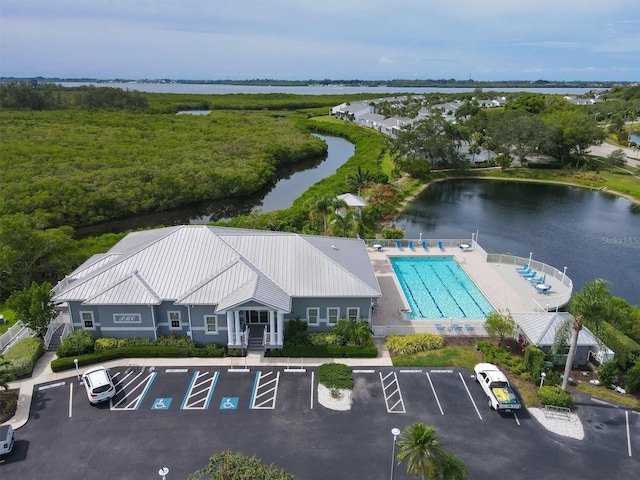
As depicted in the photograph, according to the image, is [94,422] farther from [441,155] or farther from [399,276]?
[441,155]

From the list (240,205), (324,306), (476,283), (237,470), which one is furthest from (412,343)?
(240,205)

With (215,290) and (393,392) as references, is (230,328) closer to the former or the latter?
(215,290)

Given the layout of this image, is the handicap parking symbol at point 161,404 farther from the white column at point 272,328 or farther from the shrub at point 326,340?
the shrub at point 326,340

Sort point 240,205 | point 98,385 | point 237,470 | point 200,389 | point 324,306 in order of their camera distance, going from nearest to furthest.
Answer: point 237,470
point 98,385
point 200,389
point 324,306
point 240,205

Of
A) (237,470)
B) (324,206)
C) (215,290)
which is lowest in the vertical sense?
(215,290)

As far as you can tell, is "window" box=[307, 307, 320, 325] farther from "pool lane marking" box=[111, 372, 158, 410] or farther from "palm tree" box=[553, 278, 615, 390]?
"palm tree" box=[553, 278, 615, 390]

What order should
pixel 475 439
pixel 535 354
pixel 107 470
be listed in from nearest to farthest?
pixel 107 470
pixel 475 439
pixel 535 354

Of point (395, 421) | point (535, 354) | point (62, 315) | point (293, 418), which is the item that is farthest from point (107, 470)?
point (535, 354)

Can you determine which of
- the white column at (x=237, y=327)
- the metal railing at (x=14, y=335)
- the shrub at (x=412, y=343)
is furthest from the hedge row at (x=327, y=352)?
the metal railing at (x=14, y=335)
